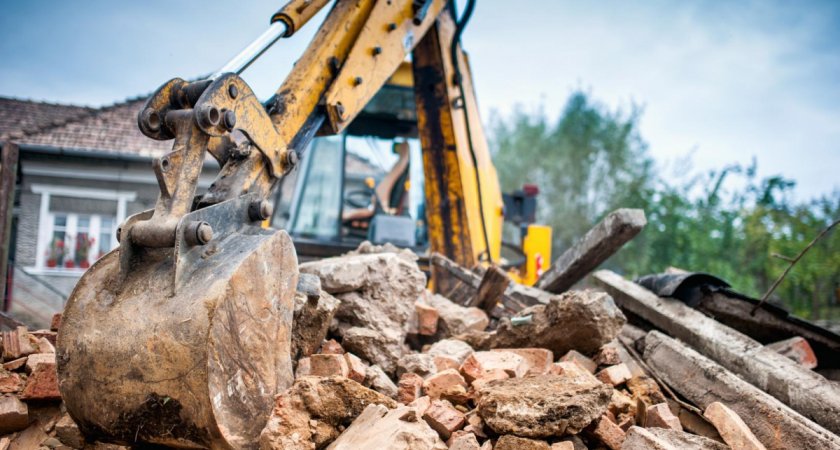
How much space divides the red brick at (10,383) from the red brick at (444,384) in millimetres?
1663

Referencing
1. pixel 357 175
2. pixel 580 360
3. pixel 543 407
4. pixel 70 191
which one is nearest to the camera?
pixel 543 407

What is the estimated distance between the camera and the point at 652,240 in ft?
73.4

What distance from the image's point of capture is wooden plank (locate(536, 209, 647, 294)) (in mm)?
3840

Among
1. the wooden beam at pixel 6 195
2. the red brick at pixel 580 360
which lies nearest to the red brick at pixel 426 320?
the red brick at pixel 580 360

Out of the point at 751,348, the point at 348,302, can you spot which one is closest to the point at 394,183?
the point at 348,302

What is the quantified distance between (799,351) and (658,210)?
20.0 meters

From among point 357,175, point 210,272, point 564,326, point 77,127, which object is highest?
point 77,127

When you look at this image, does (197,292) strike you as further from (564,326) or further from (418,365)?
(564,326)

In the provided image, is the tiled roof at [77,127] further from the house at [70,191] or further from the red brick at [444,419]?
the red brick at [444,419]

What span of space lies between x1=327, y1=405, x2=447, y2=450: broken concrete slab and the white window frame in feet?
39.2

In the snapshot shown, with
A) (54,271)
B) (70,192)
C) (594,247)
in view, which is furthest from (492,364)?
(70,192)

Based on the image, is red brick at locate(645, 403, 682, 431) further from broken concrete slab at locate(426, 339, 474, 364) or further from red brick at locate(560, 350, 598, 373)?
broken concrete slab at locate(426, 339, 474, 364)

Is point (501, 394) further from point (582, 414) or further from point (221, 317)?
point (221, 317)

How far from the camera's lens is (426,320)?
138 inches
